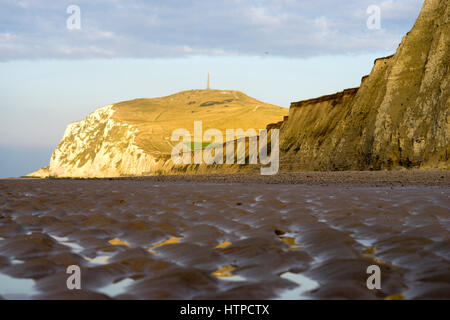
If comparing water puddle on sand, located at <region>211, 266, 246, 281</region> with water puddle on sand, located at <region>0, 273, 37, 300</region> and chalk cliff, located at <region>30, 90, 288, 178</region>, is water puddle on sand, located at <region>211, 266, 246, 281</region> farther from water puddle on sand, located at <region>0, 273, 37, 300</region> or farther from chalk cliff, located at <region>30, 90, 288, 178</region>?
chalk cliff, located at <region>30, 90, 288, 178</region>

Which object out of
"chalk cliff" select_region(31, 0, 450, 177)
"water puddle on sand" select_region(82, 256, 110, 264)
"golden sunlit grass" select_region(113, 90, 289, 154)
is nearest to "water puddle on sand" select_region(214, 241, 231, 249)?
"water puddle on sand" select_region(82, 256, 110, 264)

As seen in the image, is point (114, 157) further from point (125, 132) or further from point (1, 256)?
point (1, 256)

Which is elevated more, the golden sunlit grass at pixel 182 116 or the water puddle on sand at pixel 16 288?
the golden sunlit grass at pixel 182 116

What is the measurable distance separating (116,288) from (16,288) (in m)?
0.72

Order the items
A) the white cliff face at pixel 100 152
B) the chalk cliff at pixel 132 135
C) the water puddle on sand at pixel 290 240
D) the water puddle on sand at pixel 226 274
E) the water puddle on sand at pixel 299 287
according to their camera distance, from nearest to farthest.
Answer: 1. the water puddle on sand at pixel 299 287
2. the water puddle on sand at pixel 226 274
3. the water puddle on sand at pixel 290 240
4. the white cliff face at pixel 100 152
5. the chalk cliff at pixel 132 135

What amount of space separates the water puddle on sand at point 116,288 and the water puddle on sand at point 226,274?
681mm

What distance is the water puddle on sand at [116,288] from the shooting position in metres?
3.21

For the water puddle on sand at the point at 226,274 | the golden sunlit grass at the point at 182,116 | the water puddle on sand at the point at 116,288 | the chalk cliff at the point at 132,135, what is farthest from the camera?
the golden sunlit grass at the point at 182,116

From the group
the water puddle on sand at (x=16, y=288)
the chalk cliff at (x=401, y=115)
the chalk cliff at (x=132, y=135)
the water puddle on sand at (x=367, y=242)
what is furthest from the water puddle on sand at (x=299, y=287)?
the chalk cliff at (x=132, y=135)

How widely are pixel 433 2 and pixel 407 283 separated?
3903 centimetres

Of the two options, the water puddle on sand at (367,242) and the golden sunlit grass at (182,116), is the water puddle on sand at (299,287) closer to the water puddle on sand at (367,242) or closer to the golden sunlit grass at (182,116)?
the water puddle on sand at (367,242)

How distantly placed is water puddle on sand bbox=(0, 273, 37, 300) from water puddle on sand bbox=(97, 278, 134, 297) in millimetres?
479
